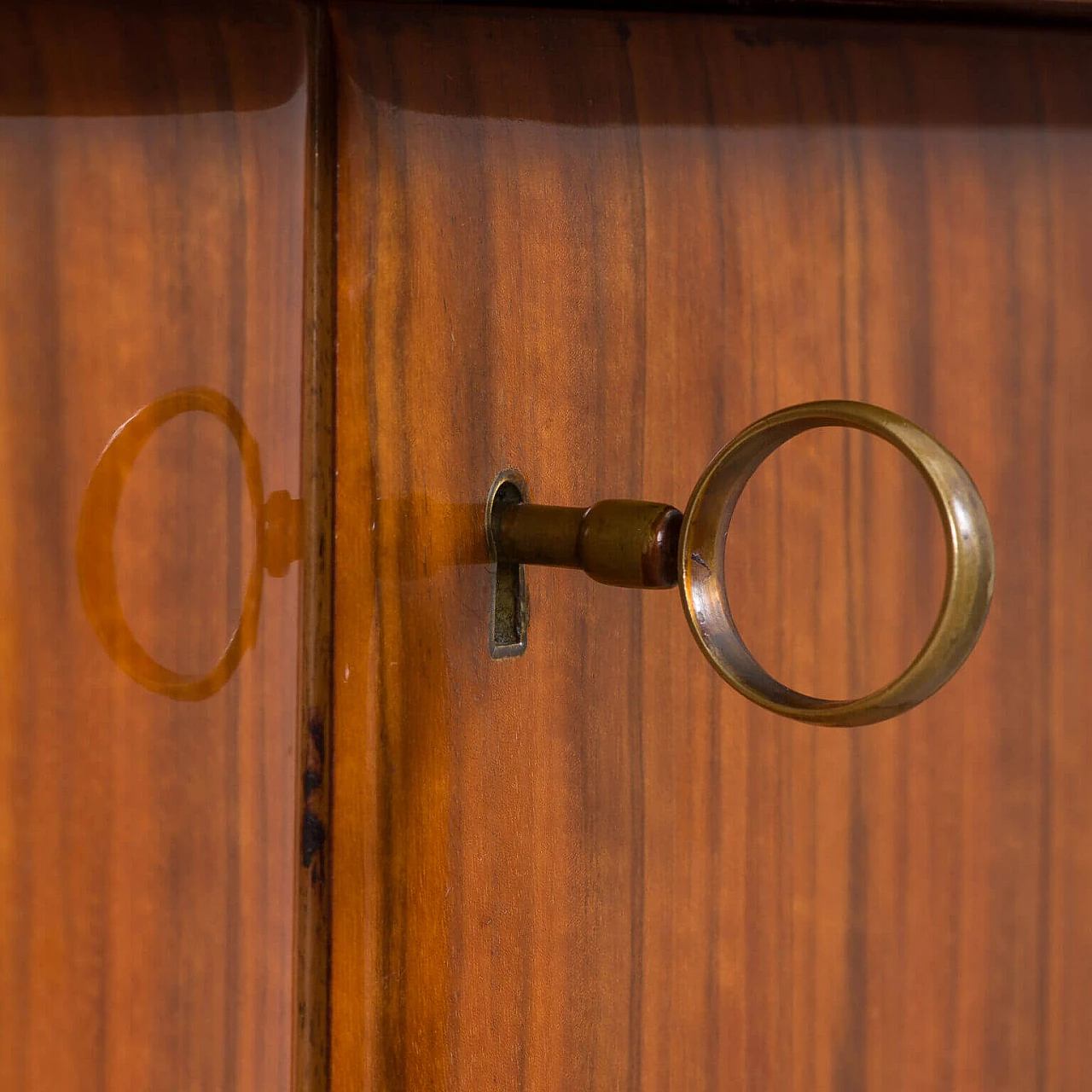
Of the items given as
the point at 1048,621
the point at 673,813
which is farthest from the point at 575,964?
the point at 1048,621

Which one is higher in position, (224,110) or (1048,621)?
(224,110)

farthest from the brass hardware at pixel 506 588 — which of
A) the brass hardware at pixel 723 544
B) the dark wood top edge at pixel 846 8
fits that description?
the dark wood top edge at pixel 846 8

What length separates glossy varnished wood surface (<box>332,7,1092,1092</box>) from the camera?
24 centimetres

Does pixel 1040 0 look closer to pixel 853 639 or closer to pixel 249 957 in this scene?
pixel 853 639

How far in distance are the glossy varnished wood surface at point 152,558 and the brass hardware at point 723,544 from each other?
→ 0.05 meters

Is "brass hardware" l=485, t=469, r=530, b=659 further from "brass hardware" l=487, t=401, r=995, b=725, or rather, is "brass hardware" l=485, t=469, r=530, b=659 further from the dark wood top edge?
the dark wood top edge

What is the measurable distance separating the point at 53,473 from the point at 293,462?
0.05m

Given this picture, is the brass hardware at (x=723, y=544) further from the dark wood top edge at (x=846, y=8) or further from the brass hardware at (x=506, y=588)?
the dark wood top edge at (x=846, y=8)

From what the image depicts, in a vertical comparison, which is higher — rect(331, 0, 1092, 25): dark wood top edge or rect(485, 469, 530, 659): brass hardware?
rect(331, 0, 1092, 25): dark wood top edge

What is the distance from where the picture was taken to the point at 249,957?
24cm

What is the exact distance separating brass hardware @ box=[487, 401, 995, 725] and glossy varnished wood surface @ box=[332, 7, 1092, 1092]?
0.02 meters

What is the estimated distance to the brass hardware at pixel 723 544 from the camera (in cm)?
20

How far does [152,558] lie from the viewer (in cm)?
23

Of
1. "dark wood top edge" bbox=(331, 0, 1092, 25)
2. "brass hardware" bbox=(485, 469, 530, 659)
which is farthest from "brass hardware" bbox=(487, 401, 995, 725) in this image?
"dark wood top edge" bbox=(331, 0, 1092, 25)
